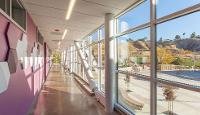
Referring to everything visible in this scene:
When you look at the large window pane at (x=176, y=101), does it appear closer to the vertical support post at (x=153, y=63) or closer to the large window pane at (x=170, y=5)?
the vertical support post at (x=153, y=63)

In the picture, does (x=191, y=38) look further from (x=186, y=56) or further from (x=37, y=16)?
(x=37, y=16)

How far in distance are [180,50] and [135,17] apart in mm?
1777

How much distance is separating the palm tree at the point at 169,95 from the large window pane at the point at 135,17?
1.41 metres

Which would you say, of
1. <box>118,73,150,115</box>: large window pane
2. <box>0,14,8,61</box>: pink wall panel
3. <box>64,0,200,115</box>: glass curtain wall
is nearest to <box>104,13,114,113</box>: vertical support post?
<box>118,73,150,115</box>: large window pane

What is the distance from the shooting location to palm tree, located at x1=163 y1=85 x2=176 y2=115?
347 centimetres

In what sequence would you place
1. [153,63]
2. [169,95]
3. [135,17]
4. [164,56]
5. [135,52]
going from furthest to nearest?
1. [135,52]
2. [135,17]
3. [153,63]
4. [164,56]
5. [169,95]

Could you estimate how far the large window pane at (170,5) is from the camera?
9.90 ft

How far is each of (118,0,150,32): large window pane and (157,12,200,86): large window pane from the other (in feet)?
2.03

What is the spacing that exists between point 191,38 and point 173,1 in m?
0.73

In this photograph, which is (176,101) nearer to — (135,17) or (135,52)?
(135,52)

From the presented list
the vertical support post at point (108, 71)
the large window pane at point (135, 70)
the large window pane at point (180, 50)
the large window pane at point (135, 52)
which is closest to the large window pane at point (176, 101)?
the large window pane at point (180, 50)

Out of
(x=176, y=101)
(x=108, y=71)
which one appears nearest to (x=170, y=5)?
(x=176, y=101)

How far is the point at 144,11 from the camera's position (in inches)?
173

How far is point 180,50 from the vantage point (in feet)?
11.0
